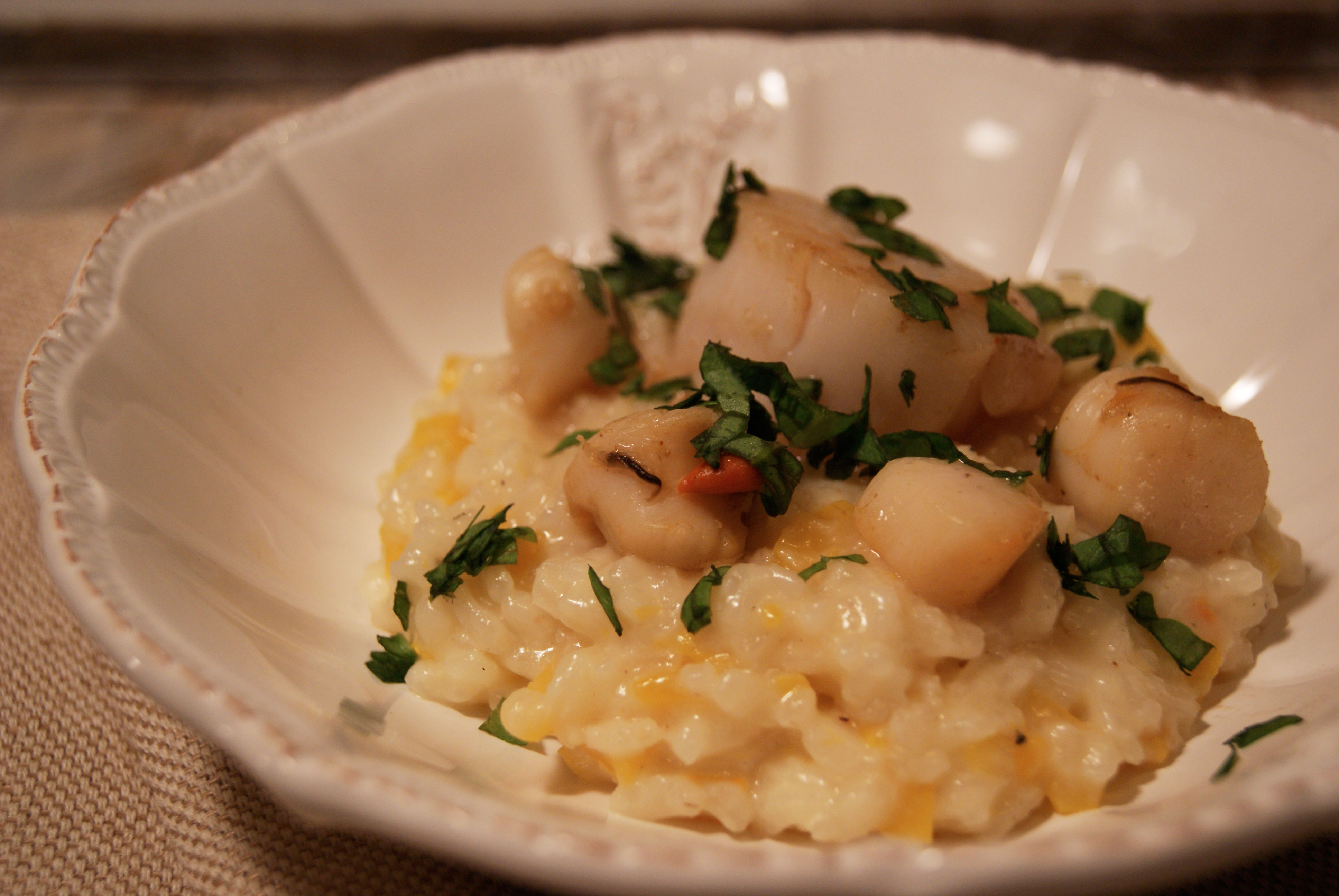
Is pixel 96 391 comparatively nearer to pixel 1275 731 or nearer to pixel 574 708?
pixel 574 708

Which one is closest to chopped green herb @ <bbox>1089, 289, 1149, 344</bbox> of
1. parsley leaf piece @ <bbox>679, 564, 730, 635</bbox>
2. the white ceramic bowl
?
the white ceramic bowl

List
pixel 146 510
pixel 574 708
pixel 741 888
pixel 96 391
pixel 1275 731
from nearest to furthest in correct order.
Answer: pixel 741 888, pixel 1275 731, pixel 574 708, pixel 146 510, pixel 96 391

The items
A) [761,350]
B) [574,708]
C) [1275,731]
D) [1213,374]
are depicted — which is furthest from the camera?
[1213,374]

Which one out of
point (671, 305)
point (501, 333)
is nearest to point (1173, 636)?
point (671, 305)

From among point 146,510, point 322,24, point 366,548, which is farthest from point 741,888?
point 322,24

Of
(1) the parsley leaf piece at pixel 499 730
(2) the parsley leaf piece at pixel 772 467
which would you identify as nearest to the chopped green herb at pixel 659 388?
(2) the parsley leaf piece at pixel 772 467

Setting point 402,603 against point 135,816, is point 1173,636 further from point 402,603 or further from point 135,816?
point 135,816

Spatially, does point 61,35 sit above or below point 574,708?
below

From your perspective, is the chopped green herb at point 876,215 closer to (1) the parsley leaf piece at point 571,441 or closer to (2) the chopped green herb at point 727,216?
(2) the chopped green herb at point 727,216
